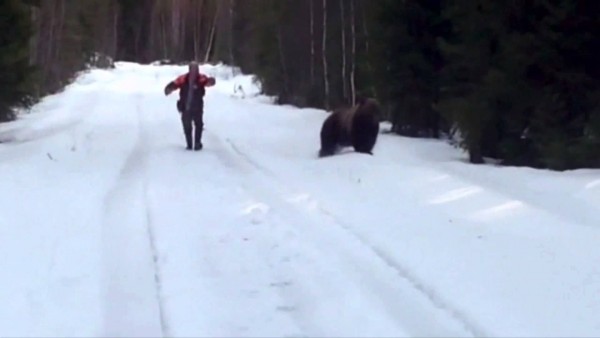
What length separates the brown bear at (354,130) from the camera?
20.3m

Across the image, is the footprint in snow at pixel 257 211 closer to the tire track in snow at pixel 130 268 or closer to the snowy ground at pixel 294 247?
the snowy ground at pixel 294 247

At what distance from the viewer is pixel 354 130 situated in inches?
803

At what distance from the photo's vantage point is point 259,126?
29516 mm

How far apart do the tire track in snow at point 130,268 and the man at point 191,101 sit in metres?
6.21

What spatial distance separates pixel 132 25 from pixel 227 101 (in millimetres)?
64865

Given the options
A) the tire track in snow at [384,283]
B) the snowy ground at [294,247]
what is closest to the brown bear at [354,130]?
the snowy ground at [294,247]

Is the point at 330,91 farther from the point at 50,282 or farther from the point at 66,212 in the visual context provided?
the point at 50,282

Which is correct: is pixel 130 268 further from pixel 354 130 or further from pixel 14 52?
pixel 14 52

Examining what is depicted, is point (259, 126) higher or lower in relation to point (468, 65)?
lower

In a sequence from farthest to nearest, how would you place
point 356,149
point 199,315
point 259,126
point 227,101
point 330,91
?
point 227,101
point 330,91
point 259,126
point 356,149
point 199,315

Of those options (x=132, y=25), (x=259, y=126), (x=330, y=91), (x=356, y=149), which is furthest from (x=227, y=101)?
(x=132, y=25)

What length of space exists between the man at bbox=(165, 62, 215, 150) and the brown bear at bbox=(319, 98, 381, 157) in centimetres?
243

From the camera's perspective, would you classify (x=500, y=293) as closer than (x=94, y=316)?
No

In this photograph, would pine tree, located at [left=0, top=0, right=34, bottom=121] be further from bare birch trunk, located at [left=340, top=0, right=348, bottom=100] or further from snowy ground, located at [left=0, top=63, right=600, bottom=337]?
bare birch trunk, located at [left=340, top=0, right=348, bottom=100]
